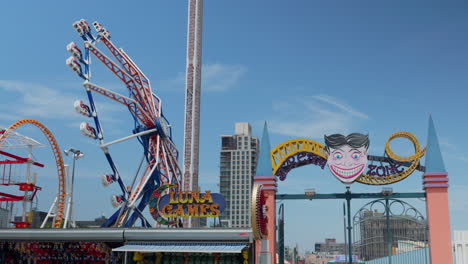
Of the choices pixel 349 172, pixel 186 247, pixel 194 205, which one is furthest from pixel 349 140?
pixel 186 247

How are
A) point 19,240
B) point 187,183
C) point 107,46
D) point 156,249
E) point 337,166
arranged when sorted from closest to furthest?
point 156,249, point 19,240, point 337,166, point 107,46, point 187,183

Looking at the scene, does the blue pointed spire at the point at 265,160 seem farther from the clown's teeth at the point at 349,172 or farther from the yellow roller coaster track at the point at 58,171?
the yellow roller coaster track at the point at 58,171

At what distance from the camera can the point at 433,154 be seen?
137ft

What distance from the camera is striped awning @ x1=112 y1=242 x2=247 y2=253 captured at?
35062 mm

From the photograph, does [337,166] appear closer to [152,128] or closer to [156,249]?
[156,249]

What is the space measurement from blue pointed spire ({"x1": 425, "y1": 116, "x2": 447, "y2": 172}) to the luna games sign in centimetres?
1692

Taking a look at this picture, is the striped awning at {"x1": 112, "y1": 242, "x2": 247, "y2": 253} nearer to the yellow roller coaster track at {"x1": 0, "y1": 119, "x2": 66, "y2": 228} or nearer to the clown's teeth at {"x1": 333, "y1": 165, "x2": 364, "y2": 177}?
the clown's teeth at {"x1": 333, "y1": 165, "x2": 364, "y2": 177}

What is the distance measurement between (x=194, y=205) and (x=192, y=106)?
1228 inches

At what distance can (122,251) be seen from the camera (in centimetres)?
3853

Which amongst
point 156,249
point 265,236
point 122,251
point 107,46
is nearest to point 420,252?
point 265,236

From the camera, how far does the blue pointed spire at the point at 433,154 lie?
1619 inches

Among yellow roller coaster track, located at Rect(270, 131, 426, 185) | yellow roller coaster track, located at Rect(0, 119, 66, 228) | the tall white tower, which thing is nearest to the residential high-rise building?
the tall white tower

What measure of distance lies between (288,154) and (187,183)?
92.1 feet

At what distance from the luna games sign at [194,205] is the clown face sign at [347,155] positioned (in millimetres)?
9841
